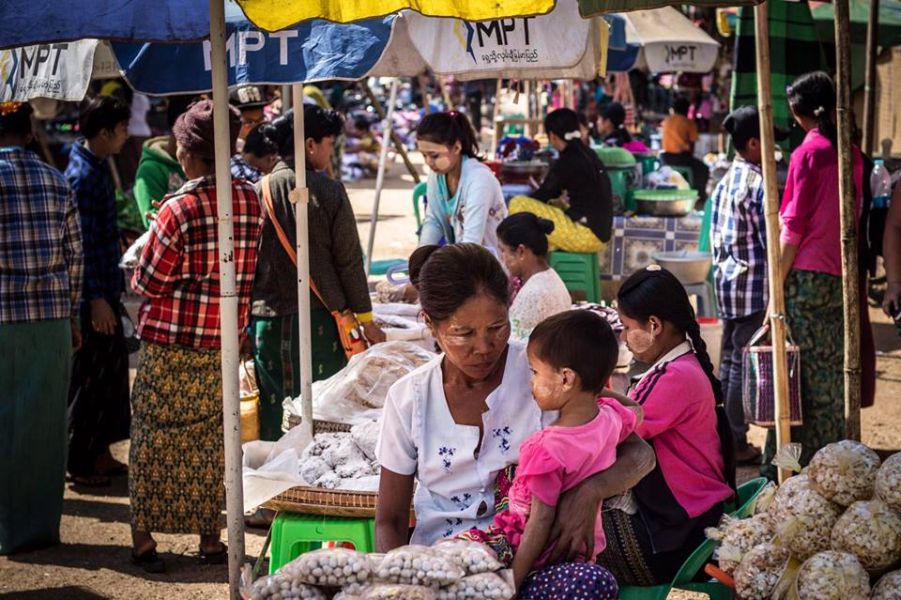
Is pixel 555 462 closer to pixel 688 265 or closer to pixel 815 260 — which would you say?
pixel 815 260

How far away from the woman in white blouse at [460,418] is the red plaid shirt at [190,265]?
195 cm

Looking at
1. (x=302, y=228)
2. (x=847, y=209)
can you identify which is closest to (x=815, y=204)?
(x=847, y=209)

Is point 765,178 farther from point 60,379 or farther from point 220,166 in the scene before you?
point 60,379

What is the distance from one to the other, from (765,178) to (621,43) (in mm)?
5205

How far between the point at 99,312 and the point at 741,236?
337 cm

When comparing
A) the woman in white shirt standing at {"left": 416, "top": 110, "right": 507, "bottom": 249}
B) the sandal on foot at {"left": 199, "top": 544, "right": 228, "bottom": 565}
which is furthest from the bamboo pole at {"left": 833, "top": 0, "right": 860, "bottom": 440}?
the sandal on foot at {"left": 199, "top": 544, "right": 228, "bottom": 565}

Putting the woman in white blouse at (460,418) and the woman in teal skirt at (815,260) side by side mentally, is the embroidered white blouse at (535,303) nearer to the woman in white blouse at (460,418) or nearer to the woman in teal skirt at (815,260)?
the woman in teal skirt at (815,260)

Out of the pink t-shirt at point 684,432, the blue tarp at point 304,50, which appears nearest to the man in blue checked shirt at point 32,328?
the blue tarp at point 304,50

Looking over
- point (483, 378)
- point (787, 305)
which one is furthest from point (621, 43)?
point (483, 378)

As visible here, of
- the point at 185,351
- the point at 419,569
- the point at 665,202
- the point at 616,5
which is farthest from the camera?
the point at 665,202

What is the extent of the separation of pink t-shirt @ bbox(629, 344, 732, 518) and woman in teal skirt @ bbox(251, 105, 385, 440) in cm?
213

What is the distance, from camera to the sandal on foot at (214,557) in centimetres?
521

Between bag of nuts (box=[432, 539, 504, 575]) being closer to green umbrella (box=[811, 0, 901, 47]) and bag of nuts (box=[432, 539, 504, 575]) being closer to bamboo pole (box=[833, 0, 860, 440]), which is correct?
bamboo pole (box=[833, 0, 860, 440])

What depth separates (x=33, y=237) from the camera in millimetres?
5133
